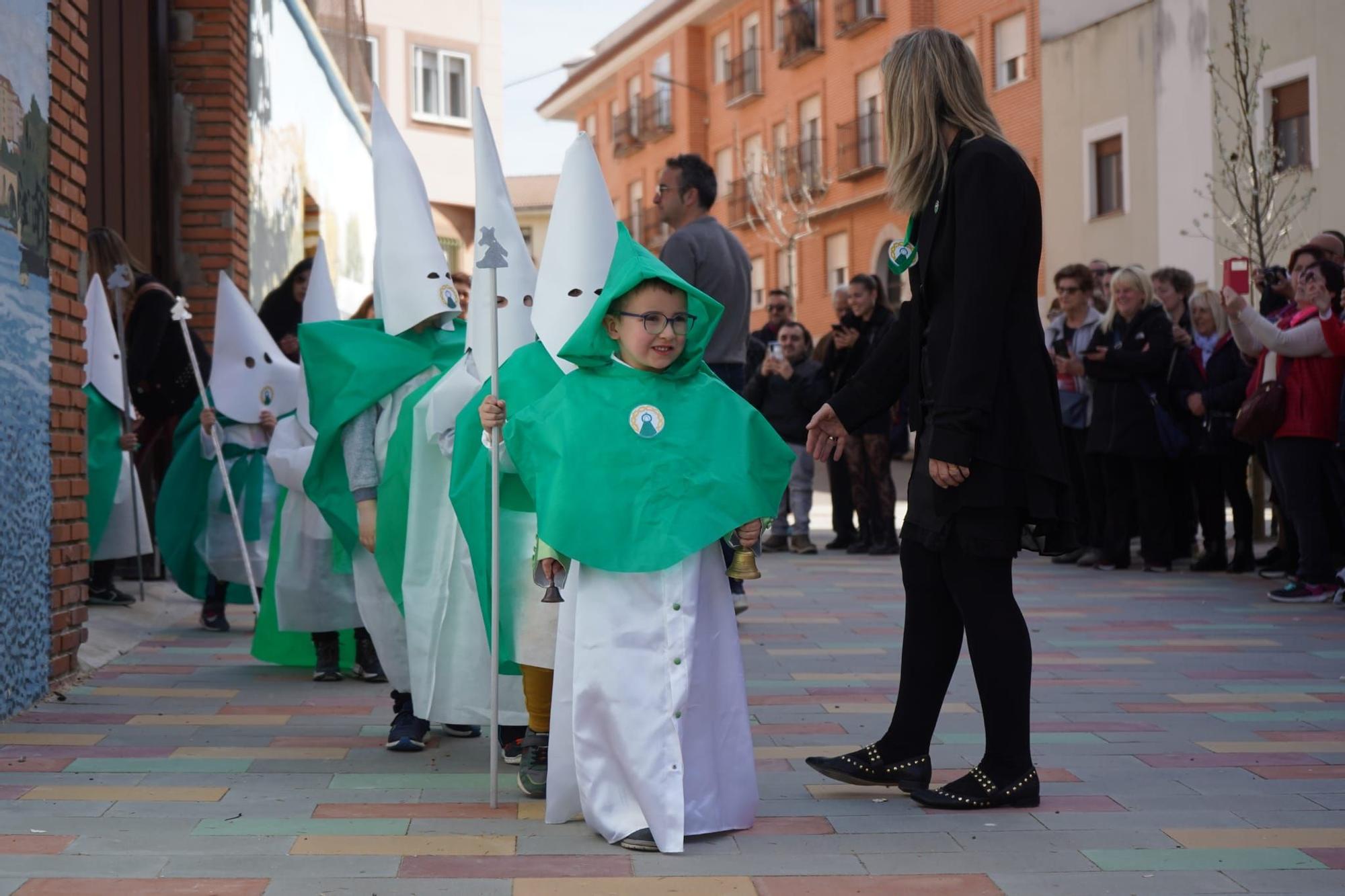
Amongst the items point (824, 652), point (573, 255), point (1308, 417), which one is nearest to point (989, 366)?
point (573, 255)

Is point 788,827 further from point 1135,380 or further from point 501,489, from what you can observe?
point 1135,380

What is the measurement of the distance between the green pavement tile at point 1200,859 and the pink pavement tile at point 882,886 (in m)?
0.38

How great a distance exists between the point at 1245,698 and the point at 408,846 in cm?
376

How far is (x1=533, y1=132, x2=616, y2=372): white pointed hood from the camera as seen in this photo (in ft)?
16.8

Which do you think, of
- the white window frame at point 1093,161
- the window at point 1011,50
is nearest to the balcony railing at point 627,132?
the window at point 1011,50

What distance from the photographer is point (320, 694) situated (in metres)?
7.08

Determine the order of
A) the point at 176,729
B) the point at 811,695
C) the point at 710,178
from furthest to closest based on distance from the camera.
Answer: the point at 710,178 → the point at 811,695 → the point at 176,729

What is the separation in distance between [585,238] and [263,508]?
4246 mm

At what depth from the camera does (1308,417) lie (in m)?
9.76

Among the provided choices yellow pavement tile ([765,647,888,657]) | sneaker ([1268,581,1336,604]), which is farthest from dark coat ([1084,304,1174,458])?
yellow pavement tile ([765,647,888,657])

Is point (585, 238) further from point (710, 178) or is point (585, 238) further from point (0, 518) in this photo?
point (710, 178)

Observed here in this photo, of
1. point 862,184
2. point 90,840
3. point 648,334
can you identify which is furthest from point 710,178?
point 862,184

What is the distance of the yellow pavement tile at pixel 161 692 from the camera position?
6.95 m

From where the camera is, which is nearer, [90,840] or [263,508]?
[90,840]
